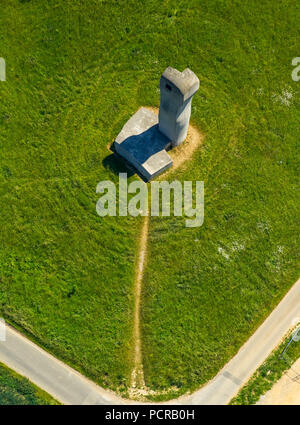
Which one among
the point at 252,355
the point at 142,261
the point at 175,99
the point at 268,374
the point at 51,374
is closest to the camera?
the point at 175,99

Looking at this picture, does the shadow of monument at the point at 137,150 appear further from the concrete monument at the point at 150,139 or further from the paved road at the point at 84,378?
the paved road at the point at 84,378

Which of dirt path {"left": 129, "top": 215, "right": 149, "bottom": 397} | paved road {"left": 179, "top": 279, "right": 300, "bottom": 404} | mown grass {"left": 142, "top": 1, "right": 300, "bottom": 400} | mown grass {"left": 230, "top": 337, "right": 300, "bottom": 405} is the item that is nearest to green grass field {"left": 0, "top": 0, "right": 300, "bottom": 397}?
mown grass {"left": 142, "top": 1, "right": 300, "bottom": 400}

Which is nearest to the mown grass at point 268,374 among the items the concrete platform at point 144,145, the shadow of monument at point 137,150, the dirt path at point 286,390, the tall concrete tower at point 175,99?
the dirt path at point 286,390

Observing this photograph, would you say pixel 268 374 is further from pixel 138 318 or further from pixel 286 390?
pixel 138 318

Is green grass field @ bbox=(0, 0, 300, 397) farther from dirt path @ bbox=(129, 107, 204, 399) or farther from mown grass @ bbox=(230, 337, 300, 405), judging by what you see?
mown grass @ bbox=(230, 337, 300, 405)

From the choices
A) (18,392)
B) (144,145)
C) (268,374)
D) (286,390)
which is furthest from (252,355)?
(144,145)

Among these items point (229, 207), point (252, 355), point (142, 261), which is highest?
point (229, 207)
